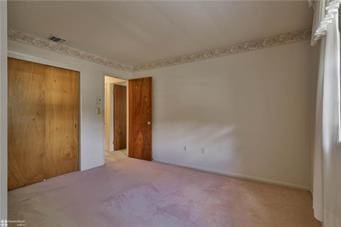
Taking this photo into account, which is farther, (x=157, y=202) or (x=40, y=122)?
(x=40, y=122)

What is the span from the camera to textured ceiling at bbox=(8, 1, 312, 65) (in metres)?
2.10

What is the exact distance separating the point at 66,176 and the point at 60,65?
1966mm

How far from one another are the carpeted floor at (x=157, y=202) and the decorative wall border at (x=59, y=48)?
2213mm

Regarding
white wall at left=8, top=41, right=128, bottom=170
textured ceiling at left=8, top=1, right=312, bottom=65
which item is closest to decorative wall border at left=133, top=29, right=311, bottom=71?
textured ceiling at left=8, top=1, right=312, bottom=65

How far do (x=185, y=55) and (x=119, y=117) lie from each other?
304 cm

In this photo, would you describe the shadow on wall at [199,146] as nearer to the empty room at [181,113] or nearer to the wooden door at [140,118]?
the empty room at [181,113]

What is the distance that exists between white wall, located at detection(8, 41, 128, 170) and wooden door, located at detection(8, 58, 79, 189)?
0.11 meters

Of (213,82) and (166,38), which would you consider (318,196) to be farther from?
(166,38)

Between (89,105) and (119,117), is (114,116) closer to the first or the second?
(119,117)

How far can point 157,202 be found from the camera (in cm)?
236

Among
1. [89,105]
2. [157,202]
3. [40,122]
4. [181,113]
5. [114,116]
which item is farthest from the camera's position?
[114,116]
